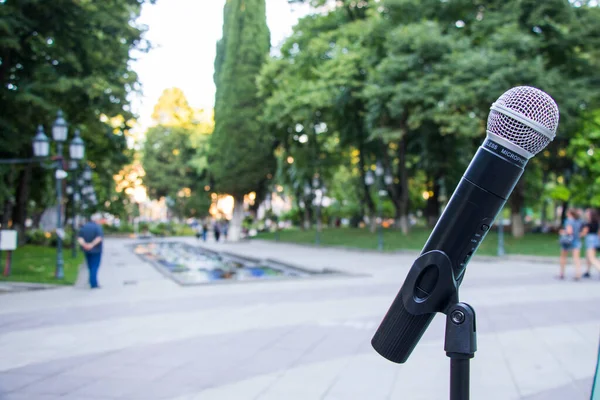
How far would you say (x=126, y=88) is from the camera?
2088cm

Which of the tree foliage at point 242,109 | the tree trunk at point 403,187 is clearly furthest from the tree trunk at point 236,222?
the tree trunk at point 403,187

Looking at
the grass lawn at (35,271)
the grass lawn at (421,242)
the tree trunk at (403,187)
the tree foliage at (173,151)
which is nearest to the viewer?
the grass lawn at (35,271)

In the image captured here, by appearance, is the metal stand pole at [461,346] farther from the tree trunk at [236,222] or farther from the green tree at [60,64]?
the tree trunk at [236,222]

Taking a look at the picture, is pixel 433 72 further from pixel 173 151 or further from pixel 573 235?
pixel 173 151

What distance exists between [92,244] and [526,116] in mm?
12427

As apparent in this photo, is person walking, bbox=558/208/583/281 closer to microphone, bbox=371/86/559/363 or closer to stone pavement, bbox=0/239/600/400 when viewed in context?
stone pavement, bbox=0/239/600/400

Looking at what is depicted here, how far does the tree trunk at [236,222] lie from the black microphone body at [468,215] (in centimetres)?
4358

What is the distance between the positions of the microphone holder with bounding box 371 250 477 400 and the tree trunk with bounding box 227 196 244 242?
143 ft

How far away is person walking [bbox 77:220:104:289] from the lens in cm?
1326

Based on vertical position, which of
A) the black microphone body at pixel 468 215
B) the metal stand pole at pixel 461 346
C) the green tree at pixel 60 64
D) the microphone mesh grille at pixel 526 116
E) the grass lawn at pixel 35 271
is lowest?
the grass lawn at pixel 35 271

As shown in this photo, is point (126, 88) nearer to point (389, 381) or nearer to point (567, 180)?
point (389, 381)

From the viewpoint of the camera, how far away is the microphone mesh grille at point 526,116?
2.07 m

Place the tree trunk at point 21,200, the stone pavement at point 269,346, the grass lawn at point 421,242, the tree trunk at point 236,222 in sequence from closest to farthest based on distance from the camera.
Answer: the stone pavement at point 269,346
the grass lawn at point 421,242
the tree trunk at point 21,200
the tree trunk at point 236,222

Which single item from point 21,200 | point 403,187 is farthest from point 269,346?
point 403,187
